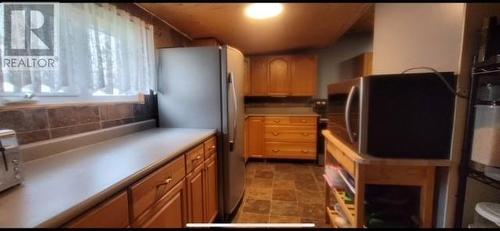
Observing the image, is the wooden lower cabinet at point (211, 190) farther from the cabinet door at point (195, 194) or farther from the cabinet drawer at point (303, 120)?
the cabinet drawer at point (303, 120)

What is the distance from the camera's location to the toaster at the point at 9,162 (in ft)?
2.49

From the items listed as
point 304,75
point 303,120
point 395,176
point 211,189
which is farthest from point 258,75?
point 395,176

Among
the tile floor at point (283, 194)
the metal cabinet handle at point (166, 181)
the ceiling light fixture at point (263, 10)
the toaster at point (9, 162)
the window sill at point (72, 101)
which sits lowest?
the tile floor at point (283, 194)

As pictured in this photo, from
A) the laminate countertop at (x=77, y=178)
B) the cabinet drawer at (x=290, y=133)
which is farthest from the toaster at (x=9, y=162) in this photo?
the cabinet drawer at (x=290, y=133)

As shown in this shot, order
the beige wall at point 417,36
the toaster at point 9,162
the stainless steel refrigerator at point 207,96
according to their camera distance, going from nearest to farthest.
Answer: the toaster at point 9,162 → the beige wall at point 417,36 → the stainless steel refrigerator at point 207,96

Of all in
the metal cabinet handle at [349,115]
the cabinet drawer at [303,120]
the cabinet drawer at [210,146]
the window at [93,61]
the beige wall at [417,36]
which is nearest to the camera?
the beige wall at [417,36]

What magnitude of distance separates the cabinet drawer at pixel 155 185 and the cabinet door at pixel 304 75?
2.84 metres

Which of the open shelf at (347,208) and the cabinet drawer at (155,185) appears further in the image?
the open shelf at (347,208)

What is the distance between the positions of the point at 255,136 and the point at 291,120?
25.6 inches

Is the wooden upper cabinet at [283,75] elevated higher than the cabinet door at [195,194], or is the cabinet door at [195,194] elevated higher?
the wooden upper cabinet at [283,75]

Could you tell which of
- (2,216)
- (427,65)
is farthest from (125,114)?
(427,65)

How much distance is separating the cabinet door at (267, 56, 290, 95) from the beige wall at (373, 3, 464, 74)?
2.13 m

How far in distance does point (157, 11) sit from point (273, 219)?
2214 millimetres

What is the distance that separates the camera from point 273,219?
6.73 feet
